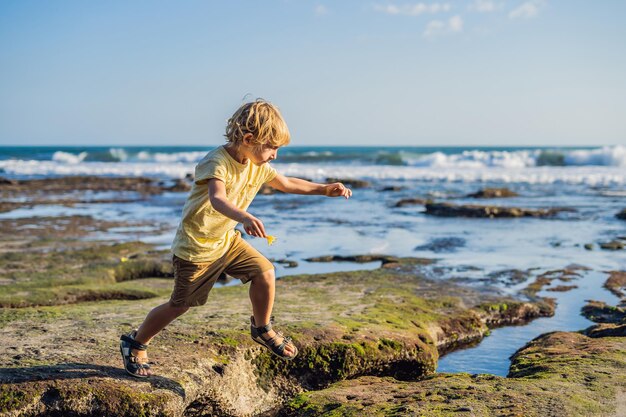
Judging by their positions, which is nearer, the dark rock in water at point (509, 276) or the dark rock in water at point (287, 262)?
the dark rock in water at point (509, 276)

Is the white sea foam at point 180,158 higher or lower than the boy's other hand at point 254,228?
lower

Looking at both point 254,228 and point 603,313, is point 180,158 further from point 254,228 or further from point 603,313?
point 254,228

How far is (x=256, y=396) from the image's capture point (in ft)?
15.5

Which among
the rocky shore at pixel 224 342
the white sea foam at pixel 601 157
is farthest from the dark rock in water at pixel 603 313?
the white sea foam at pixel 601 157

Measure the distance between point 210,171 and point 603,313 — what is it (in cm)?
518


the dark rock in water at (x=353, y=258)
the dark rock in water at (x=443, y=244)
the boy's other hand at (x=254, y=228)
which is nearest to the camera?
the boy's other hand at (x=254, y=228)

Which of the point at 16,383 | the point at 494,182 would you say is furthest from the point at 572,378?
the point at 494,182

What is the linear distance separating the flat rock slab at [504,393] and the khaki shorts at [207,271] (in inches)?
36.7

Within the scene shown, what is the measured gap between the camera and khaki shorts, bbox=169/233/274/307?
4211 millimetres

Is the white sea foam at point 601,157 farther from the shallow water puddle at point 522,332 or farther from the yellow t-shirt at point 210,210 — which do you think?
the yellow t-shirt at point 210,210

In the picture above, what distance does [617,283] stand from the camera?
8.75m

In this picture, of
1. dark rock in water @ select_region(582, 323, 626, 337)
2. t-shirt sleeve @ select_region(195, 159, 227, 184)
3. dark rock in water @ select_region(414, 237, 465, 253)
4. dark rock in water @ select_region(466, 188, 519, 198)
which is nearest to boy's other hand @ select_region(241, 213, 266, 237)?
t-shirt sleeve @ select_region(195, 159, 227, 184)

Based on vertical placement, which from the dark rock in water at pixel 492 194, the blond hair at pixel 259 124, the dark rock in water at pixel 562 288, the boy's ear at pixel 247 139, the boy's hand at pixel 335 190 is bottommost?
the dark rock in water at pixel 562 288

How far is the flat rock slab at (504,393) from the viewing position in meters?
3.88
